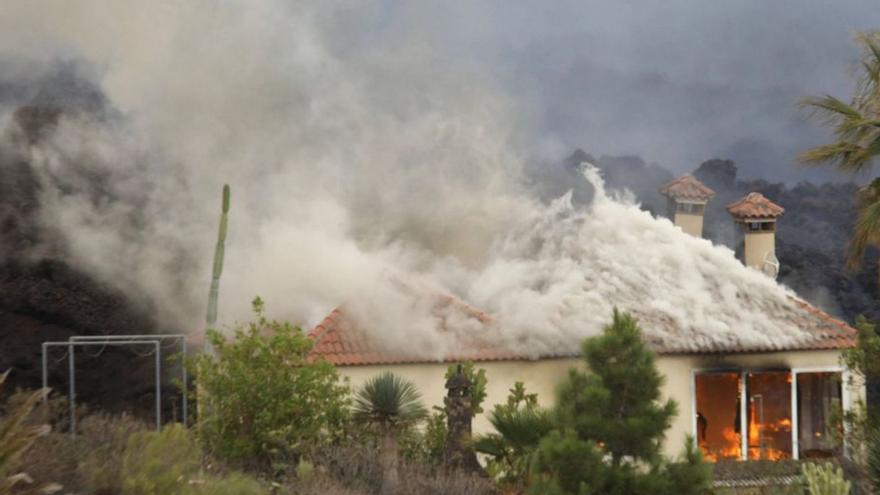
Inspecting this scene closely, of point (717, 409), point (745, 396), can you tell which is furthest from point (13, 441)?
point (717, 409)

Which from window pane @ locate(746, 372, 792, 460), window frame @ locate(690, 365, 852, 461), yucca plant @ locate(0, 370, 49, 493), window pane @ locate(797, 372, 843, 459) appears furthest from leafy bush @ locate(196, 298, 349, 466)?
window pane @ locate(797, 372, 843, 459)

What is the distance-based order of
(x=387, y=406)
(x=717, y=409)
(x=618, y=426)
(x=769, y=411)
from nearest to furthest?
(x=618, y=426) < (x=387, y=406) < (x=769, y=411) < (x=717, y=409)

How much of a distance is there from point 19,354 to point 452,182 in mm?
12163

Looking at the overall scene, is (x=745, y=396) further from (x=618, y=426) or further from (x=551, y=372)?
(x=618, y=426)

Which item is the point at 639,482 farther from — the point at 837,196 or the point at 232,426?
the point at 837,196

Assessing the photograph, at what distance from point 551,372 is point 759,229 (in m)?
8.40

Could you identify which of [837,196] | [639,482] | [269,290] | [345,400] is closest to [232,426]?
[345,400]

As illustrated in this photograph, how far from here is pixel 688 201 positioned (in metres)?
25.7

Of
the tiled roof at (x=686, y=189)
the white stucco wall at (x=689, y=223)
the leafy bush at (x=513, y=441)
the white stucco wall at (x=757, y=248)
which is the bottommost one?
the leafy bush at (x=513, y=441)

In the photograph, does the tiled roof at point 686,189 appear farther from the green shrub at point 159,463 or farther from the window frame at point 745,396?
the green shrub at point 159,463

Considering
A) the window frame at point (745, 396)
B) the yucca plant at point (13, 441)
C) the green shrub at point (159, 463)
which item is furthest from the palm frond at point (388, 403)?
the window frame at point (745, 396)

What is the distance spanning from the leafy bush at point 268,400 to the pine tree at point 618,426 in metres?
4.57

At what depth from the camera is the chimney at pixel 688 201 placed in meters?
25.5

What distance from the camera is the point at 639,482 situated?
1082cm
